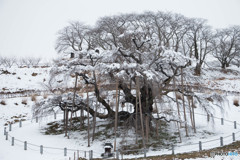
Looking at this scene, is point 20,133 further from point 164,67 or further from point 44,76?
point 44,76

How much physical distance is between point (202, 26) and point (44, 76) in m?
26.0

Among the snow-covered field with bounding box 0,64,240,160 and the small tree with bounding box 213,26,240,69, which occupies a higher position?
the small tree with bounding box 213,26,240,69

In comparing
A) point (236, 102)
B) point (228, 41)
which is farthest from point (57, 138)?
point (228, 41)

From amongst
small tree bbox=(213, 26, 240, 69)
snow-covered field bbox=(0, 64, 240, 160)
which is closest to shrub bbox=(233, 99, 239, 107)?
snow-covered field bbox=(0, 64, 240, 160)

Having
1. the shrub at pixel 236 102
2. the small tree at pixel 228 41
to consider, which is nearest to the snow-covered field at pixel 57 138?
the shrub at pixel 236 102

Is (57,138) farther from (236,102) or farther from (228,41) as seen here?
(228,41)

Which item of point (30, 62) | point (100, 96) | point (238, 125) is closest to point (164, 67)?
point (100, 96)

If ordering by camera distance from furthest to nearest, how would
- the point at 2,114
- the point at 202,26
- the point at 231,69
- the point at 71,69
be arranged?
the point at 231,69
the point at 202,26
the point at 2,114
the point at 71,69

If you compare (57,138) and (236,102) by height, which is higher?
(236,102)

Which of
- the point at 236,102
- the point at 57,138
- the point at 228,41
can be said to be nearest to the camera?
the point at 57,138

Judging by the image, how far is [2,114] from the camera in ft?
72.7

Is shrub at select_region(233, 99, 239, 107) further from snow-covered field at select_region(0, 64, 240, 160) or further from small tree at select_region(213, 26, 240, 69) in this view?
small tree at select_region(213, 26, 240, 69)

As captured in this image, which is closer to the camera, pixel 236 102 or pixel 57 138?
pixel 57 138

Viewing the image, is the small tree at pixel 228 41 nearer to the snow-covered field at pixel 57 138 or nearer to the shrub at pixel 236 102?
the snow-covered field at pixel 57 138
